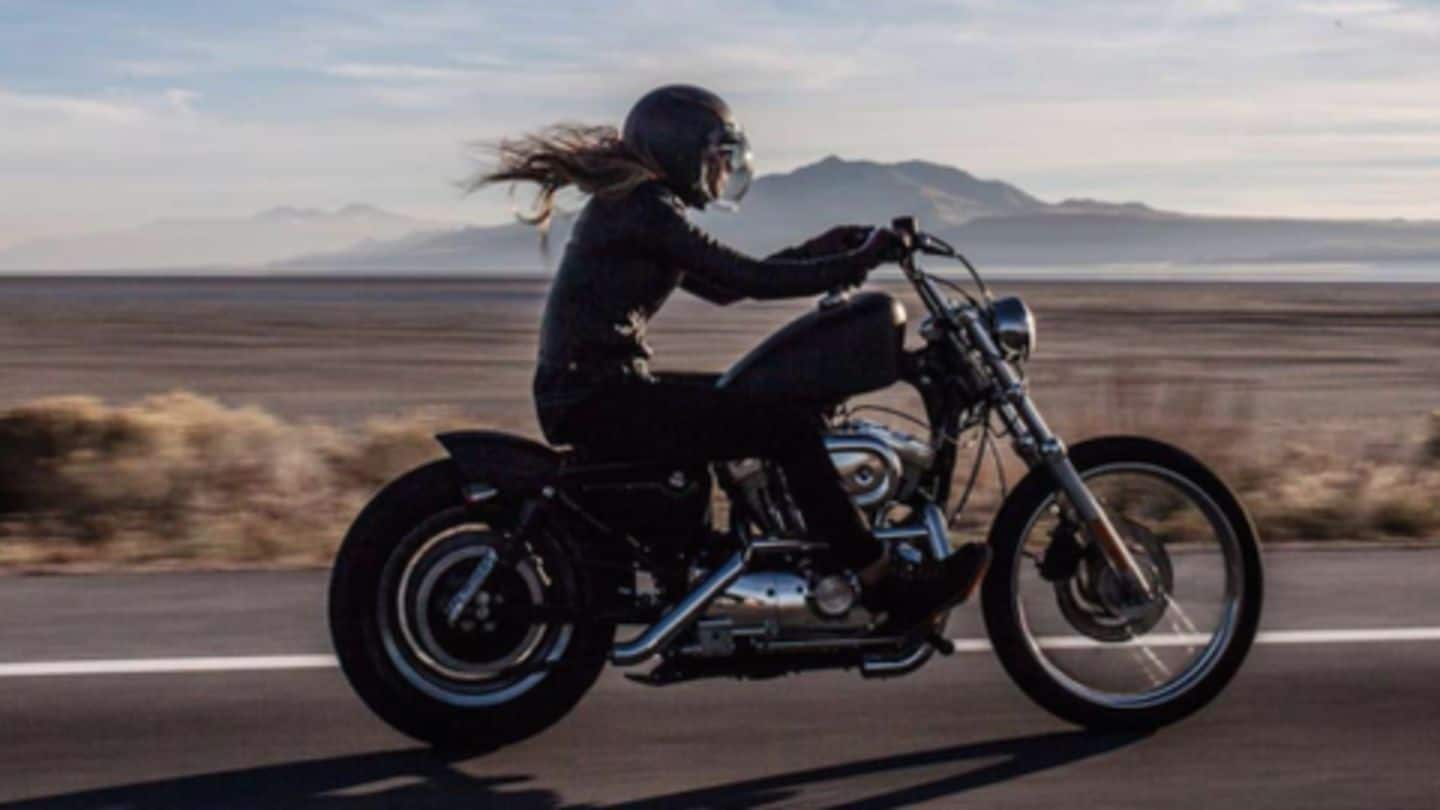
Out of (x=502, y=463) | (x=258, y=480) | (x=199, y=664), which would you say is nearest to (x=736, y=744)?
(x=502, y=463)

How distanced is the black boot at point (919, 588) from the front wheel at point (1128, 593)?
25 centimetres

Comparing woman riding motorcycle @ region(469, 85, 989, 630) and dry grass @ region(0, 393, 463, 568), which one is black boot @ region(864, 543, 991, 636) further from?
dry grass @ region(0, 393, 463, 568)

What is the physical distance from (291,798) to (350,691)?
1.13 meters

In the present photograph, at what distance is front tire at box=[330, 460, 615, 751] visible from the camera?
582 centimetres

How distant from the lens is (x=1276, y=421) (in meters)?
21.2

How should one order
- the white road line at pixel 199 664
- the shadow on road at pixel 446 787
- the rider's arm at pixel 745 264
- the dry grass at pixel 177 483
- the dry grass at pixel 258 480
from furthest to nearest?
the dry grass at pixel 258 480 < the dry grass at pixel 177 483 < the white road line at pixel 199 664 < the rider's arm at pixel 745 264 < the shadow on road at pixel 446 787

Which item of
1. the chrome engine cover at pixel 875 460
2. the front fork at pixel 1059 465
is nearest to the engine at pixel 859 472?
the chrome engine cover at pixel 875 460

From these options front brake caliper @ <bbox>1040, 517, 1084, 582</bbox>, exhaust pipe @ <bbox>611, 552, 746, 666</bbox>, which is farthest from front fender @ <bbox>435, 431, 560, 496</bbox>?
front brake caliper @ <bbox>1040, 517, 1084, 582</bbox>

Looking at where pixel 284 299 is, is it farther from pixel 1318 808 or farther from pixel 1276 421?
pixel 1318 808

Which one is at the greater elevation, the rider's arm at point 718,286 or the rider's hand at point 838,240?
the rider's hand at point 838,240

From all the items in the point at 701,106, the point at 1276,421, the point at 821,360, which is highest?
the point at 701,106

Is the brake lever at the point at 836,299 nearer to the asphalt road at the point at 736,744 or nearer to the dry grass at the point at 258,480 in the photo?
the asphalt road at the point at 736,744

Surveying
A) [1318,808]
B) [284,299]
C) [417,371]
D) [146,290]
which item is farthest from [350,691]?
[146,290]

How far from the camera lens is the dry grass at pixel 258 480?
33.4ft
